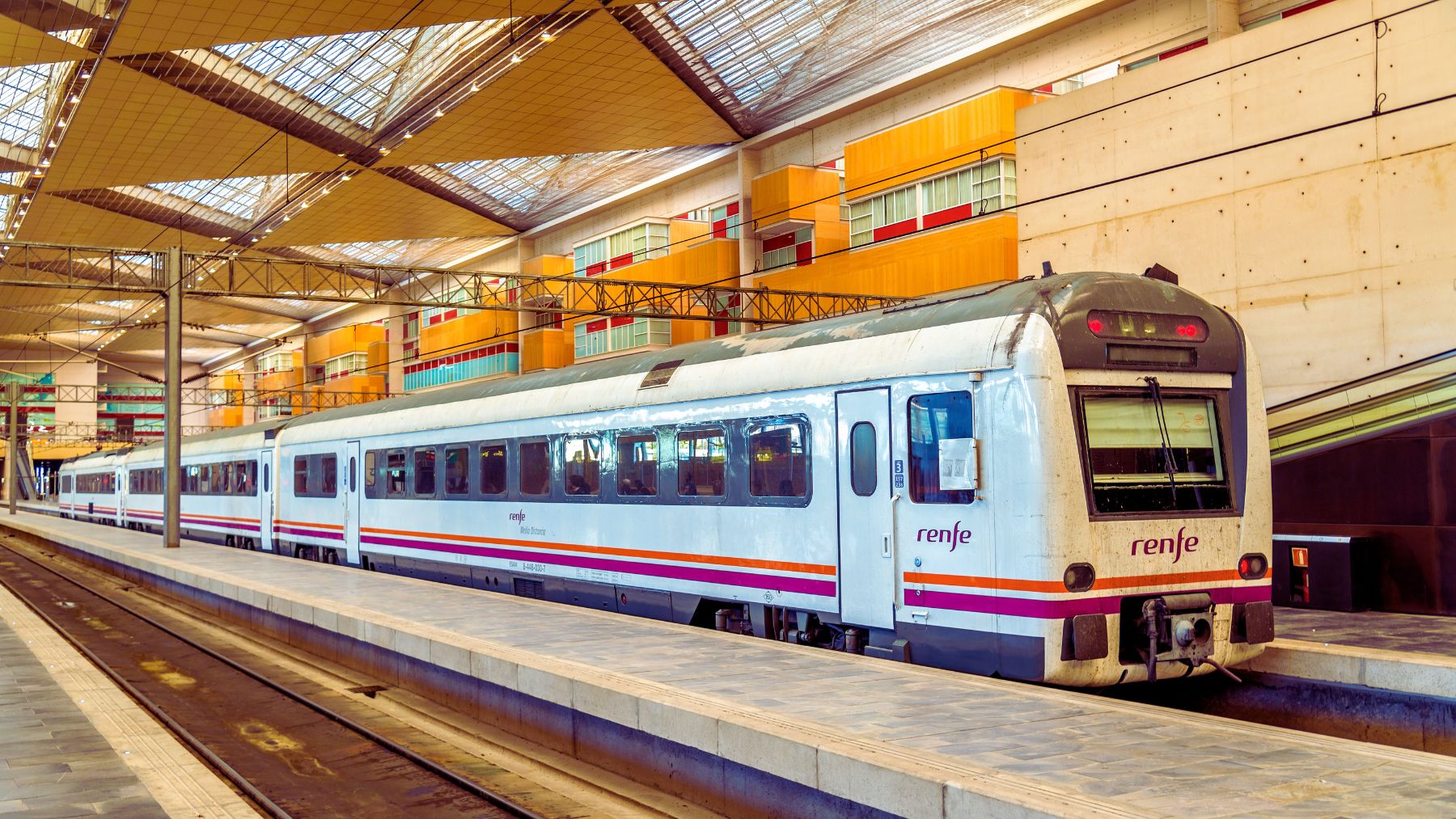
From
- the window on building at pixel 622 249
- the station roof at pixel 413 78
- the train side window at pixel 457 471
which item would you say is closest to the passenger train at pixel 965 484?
the train side window at pixel 457 471

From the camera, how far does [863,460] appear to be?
1077 centimetres

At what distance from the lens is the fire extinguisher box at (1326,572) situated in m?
14.7

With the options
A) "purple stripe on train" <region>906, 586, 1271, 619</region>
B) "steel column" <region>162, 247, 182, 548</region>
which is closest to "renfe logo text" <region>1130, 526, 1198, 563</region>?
"purple stripe on train" <region>906, 586, 1271, 619</region>

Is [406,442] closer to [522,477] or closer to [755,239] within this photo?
[522,477]

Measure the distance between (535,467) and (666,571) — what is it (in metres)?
3.85

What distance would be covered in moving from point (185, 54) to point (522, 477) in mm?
21728

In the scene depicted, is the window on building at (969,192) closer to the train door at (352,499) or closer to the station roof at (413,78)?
the station roof at (413,78)

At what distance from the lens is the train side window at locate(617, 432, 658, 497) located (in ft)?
46.6

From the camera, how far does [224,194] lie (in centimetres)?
4834

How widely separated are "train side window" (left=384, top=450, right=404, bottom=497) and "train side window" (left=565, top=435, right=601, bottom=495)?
22.0 ft

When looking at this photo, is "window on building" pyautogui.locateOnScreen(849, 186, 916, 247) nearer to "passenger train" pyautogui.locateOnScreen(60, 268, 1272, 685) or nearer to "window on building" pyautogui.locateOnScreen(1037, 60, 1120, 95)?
"window on building" pyautogui.locateOnScreen(1037, 60, 1120, 95)

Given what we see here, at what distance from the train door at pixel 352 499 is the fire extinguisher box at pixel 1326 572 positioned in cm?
1657

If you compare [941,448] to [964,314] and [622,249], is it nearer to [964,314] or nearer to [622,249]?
[964,314]

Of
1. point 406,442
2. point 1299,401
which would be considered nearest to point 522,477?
point 406,442
